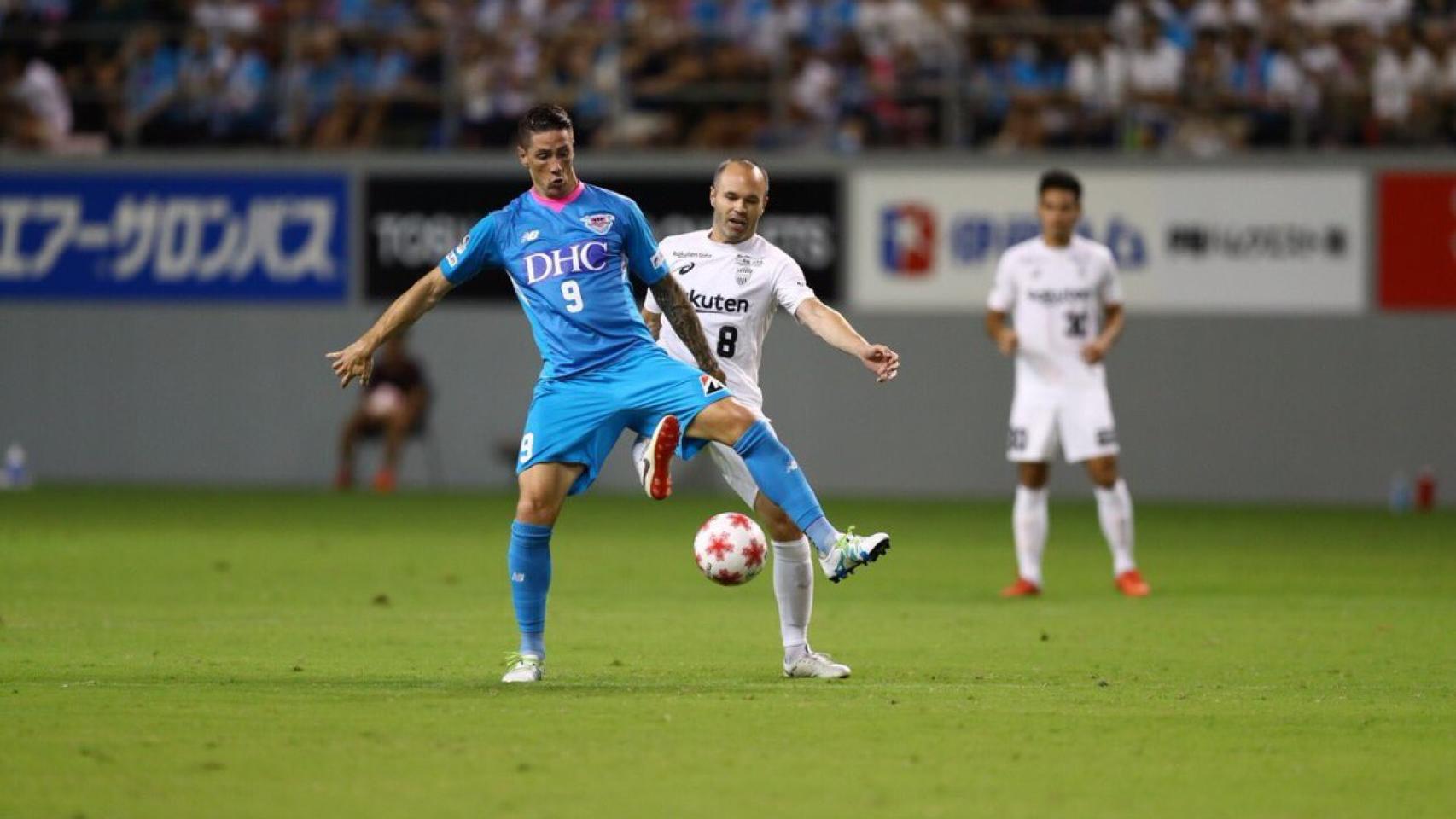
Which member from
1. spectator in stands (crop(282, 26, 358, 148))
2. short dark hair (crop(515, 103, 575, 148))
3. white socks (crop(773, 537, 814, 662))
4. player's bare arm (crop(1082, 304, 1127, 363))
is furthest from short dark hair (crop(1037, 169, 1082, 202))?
spectator in stands (crop(282, 26, 358, 148))

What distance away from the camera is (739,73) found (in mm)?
24797

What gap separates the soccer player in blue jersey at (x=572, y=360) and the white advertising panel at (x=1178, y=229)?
1566 centimetres

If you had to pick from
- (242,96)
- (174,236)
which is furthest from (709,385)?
(174,236)

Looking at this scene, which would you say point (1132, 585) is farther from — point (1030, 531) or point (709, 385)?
point (709, 385)

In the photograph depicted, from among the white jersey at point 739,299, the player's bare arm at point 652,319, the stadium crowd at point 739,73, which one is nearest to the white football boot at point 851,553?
the white jersey at point 739,299

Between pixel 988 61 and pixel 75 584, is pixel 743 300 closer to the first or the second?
pixel 75 584

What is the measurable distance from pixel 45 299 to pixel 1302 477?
1430cm

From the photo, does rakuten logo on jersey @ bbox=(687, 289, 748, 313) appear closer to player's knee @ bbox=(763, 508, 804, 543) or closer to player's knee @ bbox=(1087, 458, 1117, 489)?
player's knee @ bbox=(763, 508, 804, 543)

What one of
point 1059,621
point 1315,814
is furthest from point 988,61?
point 1315,814

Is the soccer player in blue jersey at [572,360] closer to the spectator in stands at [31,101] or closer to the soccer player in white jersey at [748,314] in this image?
the soccer player in white jersey at [748,314]

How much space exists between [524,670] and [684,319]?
5.17 feet

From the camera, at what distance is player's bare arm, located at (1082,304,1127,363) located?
1412 cm

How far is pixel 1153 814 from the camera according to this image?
6109 millimetres

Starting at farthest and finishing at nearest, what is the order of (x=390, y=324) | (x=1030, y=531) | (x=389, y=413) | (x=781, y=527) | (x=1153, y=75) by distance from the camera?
(x=389, y=413) < (x=1153, y=75) < (x=1030, y=531) < (x=781, y=527) < (x=390, y=324)
